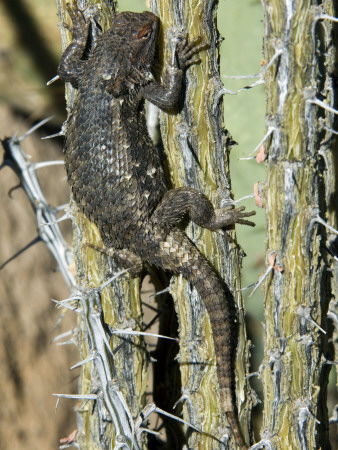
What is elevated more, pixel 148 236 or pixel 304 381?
pixel 148 236

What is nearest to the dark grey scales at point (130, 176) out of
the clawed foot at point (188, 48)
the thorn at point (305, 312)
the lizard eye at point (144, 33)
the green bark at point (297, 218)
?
the lizard eye at point (144, 33)

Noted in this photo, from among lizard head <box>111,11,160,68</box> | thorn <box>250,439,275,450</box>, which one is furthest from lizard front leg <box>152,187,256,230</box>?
thorn <box>250,439,275,450</box>

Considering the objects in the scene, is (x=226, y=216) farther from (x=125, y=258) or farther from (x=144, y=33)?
(x=144, y=33)

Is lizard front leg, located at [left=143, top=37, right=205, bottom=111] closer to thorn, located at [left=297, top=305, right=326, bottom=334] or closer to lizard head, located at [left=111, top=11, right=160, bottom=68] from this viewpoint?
lizard head, located at [left=111, top=11, right=160, bottom=68]

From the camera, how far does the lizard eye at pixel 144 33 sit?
2.55m

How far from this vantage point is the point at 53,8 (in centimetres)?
389

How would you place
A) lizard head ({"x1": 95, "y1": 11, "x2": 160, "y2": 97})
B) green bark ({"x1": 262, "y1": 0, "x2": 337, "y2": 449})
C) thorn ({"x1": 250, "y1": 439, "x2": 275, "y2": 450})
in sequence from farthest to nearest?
lizard head ({"x1": 95, "y1": 11, "x2": 160, "y2": 97})
thorn ({"x1": 250, "y1": 439, "x2": 275, "y2": 450})
green bark ({"x1": 262, "y1": 0, "x2": 337, "y2": 449})

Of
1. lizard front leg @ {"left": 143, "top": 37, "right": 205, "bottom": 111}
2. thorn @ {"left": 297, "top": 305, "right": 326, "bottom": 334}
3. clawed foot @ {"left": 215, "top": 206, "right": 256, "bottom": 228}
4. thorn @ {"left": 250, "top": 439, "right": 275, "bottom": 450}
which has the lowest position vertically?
thorn @ {"left": 250, "top": 439, "right": 275, "bottom": 450}

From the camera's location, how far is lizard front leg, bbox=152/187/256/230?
8.16 feet

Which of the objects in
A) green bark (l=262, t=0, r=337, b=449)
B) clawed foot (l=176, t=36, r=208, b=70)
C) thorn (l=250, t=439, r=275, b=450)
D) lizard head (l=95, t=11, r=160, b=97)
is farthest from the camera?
lizard head (l=95, t=11, r=160, b=97)

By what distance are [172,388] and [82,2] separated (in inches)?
87.8

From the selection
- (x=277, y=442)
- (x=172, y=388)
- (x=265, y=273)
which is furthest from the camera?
(x=172, y=388)

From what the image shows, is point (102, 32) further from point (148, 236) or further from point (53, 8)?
point (53, 8)

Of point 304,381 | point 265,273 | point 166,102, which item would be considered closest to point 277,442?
point 304,381
